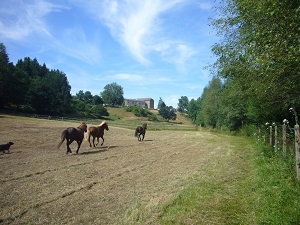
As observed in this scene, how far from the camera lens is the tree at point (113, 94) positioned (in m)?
145

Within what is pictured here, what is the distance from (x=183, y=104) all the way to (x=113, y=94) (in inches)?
1882

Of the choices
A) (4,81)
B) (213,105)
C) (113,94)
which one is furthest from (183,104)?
(4,81)

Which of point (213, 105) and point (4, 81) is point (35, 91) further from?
point (213, 105)

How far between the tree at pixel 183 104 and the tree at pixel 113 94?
4056 centimetres

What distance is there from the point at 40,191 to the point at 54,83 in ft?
261

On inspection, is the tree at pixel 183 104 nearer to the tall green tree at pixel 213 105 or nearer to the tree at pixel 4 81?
the tall green tree at pixel 213 105

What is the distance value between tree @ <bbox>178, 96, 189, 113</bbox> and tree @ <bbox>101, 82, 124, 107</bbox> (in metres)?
40.6

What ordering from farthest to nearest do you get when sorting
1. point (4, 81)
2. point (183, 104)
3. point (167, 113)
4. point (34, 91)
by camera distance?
point (183, 104) < point (167, 113) < point (34, 91) < point (4, 81)

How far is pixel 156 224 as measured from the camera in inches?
217

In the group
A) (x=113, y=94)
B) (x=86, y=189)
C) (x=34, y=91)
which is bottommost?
(x=86, y=189)

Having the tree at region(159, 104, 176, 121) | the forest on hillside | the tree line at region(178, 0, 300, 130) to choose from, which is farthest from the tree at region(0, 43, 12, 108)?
the tree at region(159, 104, 176, 121)

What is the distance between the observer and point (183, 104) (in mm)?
168125

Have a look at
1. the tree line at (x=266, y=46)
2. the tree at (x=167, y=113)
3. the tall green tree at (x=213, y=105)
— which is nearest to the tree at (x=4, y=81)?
the tall green tree at (x=213, y=105)

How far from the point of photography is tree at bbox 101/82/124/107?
145 m
